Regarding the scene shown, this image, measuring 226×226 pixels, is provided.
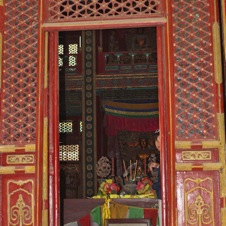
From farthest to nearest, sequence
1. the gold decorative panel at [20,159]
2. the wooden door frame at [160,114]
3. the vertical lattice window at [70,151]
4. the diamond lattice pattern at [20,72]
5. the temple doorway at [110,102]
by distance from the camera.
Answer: the vertical lattice window at [70,151], the temple doorway at [110,102], the diamond lattice pattern at [20,72], the gold decorative panel at [20,159], the wooden door frame at [160,114]

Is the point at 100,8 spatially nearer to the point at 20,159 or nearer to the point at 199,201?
the point at 20,159

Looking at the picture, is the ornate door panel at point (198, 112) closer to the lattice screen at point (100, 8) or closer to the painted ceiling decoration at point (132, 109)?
the lattice screen at point (100, 8)

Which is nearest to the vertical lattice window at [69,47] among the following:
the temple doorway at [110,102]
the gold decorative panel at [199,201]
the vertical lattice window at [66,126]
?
the temple doorway at [110,102]

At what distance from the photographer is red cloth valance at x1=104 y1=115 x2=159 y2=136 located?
13852mm

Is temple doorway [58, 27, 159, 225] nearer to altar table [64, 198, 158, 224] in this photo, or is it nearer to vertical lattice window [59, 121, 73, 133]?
vertical lattice window [59, 121, 73, 133]

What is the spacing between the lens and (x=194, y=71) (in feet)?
15.8

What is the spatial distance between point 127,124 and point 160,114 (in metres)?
9.14

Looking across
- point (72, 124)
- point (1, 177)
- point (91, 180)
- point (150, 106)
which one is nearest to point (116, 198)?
point (1, 177)

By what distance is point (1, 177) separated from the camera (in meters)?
4.80

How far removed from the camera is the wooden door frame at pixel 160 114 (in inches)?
183

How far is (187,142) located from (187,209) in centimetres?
61

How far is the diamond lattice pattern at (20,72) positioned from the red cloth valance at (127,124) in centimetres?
879

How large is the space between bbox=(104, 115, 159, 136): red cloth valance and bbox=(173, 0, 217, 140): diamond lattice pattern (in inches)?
354

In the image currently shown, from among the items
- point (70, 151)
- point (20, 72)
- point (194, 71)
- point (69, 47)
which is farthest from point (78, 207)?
point (69, 47)
